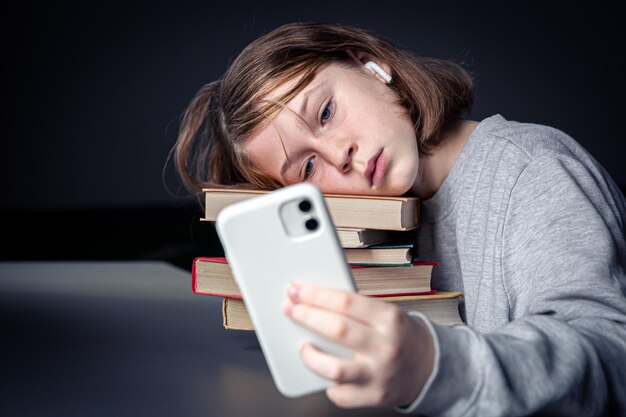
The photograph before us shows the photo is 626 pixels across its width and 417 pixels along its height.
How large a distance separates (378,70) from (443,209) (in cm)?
28

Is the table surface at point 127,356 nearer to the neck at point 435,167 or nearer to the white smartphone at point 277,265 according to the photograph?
the white smartphone at point 277,265

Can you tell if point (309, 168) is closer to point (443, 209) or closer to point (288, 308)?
point (443, 209)

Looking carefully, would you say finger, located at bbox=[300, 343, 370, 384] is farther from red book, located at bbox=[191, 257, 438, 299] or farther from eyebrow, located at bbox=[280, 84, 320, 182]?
eyebrow, located at bbox=[280, 84, 320, 182]

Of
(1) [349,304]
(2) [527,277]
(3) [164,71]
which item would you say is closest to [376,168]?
(2) [527,277]

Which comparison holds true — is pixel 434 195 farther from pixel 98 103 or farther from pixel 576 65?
pixel 98 103

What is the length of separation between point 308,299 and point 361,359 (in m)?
0.06

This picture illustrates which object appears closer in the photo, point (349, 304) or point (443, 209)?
point (349, 304)

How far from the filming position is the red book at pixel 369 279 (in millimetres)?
1064

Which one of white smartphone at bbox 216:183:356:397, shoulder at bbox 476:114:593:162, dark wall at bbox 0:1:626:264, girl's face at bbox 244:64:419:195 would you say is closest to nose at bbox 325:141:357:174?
girl's face at bbox 244:64:419:195

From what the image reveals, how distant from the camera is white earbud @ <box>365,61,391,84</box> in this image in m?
1.32

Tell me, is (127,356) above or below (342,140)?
below

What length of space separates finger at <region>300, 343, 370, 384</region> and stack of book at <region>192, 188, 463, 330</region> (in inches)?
17.6

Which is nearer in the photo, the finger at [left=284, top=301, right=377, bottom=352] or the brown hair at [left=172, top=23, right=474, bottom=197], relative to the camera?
the finger at [left=284, top=301, right=377, bottom=352]

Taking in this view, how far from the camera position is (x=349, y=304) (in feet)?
1.89
